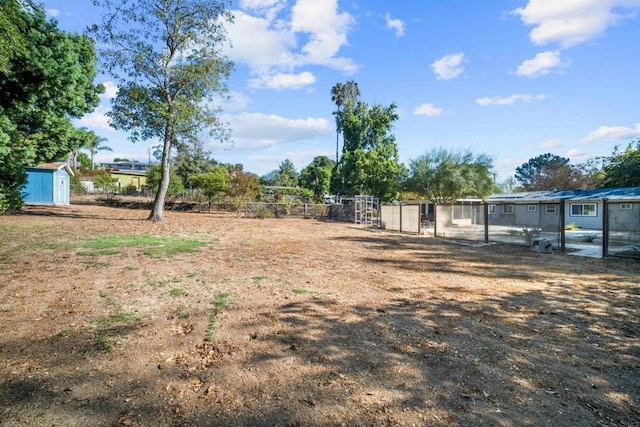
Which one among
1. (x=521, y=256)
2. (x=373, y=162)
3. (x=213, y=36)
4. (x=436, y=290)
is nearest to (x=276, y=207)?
(x=373, y=162)

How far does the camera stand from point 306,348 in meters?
3.44

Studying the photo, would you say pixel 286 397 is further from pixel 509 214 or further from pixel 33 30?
pixel 509 214

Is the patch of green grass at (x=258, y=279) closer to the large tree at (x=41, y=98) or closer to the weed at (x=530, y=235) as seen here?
the weed at (x=530, y=235)

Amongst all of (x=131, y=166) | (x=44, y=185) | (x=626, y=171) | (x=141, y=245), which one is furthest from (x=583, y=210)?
(x=131, y=166)

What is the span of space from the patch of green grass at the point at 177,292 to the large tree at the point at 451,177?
2390 cm

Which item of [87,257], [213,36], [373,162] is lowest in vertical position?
[87,257]

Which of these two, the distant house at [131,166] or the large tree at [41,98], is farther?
the distant house at [131,166]

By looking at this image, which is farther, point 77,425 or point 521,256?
point 521,256

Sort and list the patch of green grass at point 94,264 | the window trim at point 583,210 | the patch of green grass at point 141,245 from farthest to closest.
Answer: the window trim at point 583,210 → the patch of green grass at point 141,245 → the patch of green grass at point 94,264

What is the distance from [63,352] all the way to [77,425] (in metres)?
1.27

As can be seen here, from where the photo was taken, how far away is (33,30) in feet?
45.2

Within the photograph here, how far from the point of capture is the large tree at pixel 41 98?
1359cm

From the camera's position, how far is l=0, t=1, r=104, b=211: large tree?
1359cm

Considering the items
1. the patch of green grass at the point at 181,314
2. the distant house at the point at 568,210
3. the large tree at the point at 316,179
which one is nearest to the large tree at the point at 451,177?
→ the distant house at the point at 568,210
